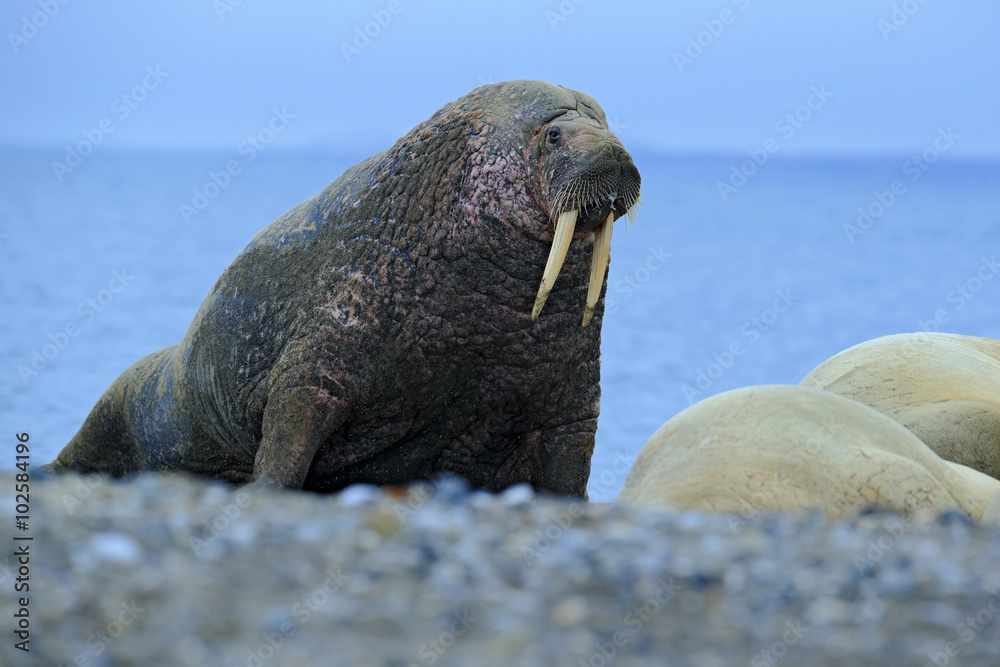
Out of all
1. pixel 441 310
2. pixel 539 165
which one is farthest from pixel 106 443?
pixel 539 165

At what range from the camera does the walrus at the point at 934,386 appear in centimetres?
631

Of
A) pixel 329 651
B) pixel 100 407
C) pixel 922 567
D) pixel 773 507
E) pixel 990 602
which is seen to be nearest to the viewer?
pixel 329 651

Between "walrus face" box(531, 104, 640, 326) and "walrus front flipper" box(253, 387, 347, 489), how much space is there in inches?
40.5

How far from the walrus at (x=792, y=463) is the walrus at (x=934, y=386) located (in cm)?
82

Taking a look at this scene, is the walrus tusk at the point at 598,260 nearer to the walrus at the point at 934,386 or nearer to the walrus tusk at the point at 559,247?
the walrus tusk at the point at 559,247

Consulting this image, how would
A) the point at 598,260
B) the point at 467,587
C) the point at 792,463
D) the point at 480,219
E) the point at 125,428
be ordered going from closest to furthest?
the point at 467,587
the point at 792,463
the point at 598,260
the point at 480,219
the point at 125,428

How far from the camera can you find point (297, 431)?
5.20 metres

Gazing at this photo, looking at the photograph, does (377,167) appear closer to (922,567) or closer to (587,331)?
(587,331)

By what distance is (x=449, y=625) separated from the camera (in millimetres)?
2758

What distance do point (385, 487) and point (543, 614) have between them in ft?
9.12

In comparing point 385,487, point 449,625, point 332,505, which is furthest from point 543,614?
point 385,487

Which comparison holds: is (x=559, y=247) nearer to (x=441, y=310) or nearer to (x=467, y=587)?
(x=441, y=310)

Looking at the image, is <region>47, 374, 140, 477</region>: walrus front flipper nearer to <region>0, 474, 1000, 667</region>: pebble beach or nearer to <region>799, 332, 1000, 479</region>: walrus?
<region>0, 474, 1000, 667</region>: pebble beach

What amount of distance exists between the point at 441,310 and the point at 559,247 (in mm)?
647
